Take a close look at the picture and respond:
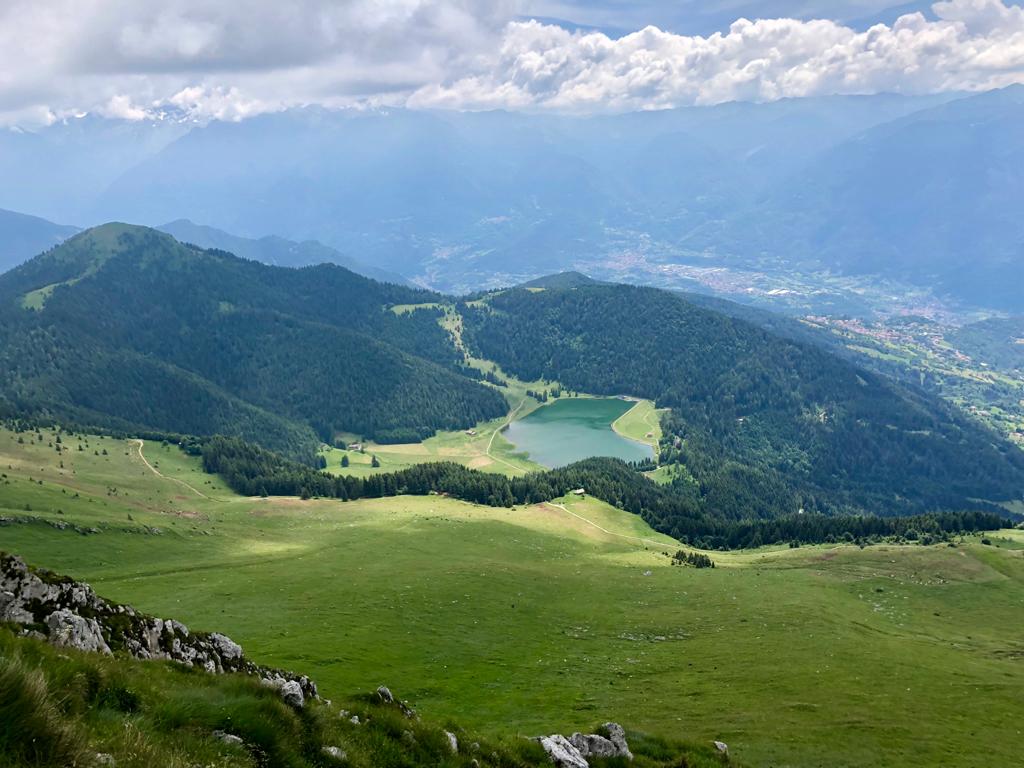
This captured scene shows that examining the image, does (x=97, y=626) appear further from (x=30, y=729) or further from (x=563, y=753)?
(x=30, y=729)

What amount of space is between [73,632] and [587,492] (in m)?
161

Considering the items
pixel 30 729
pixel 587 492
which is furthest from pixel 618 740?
pixel 587 492

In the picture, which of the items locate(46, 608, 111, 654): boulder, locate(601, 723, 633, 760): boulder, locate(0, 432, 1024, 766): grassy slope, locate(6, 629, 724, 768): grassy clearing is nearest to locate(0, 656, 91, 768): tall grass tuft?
locate(6, 629, 724, 768): grassy clearing

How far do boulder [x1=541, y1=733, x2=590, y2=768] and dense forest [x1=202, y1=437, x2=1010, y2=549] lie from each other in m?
117

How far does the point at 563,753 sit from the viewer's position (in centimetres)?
2456

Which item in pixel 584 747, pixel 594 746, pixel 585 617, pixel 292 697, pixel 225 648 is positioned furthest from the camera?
pixel 585 617

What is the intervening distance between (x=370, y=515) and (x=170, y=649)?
106752mm

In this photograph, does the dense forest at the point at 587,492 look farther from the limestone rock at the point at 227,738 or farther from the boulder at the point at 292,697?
the limestone rock at the point at 227,738

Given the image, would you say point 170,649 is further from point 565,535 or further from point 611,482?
point 611,482

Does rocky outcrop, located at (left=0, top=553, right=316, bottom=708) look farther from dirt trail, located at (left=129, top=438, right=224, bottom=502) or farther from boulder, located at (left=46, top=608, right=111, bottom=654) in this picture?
dirt trail, located at (left=129, top=438, right=224, bottom=502)

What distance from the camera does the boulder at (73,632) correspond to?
2053 cm

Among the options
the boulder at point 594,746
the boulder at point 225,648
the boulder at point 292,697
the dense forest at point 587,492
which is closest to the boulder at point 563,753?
the boulder at point 594,746

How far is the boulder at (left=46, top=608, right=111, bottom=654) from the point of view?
2053 centimetres

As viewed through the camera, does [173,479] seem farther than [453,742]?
Yes
